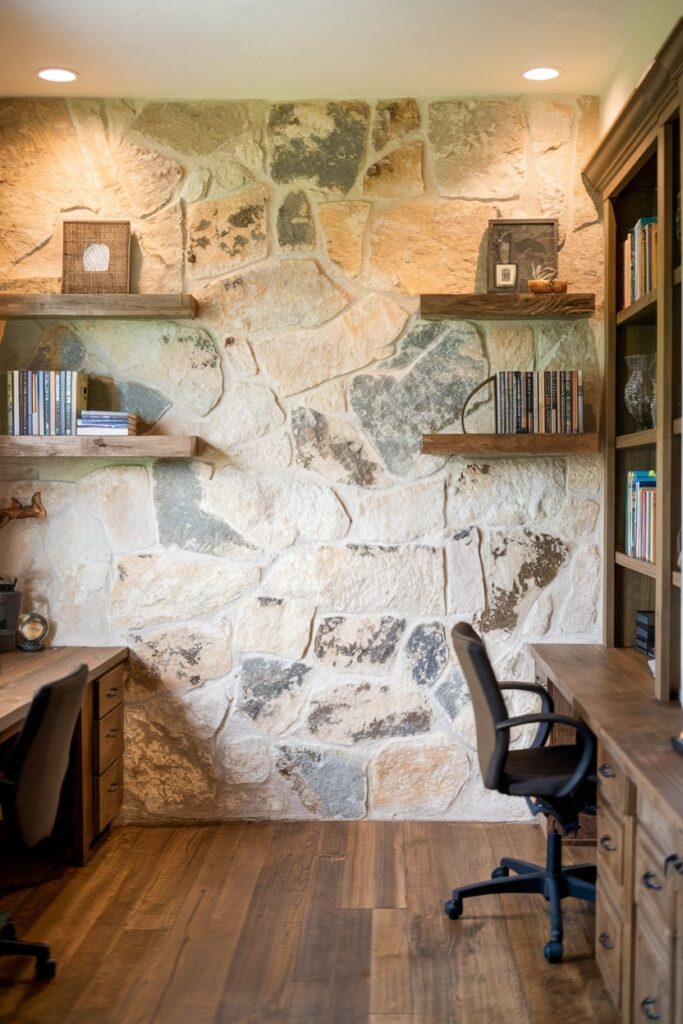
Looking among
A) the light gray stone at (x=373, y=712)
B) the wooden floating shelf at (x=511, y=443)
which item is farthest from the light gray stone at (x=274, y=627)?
the wooden floating shelf at (x=511, y=443)

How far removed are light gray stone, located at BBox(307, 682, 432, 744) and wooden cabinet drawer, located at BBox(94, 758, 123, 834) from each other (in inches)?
30.8

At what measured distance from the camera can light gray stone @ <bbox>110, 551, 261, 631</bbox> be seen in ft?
13.0

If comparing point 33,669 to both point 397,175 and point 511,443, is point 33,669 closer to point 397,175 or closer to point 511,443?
A: point 511,443

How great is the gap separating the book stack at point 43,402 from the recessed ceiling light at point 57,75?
3.55ft

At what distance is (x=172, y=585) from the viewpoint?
156 inches

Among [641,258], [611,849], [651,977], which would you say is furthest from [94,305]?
[651,977]

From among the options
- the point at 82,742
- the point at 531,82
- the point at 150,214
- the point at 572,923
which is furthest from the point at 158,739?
the point at 531,82

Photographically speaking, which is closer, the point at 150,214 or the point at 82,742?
the point at 82,742

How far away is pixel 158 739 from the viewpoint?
157 inches

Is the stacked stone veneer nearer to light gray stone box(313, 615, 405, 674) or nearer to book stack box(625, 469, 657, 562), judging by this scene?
light gray stone box(313, 615, 405, 674)

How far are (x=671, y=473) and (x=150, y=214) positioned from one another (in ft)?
7.35

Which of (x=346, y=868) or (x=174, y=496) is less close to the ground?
(x=174, y=496)

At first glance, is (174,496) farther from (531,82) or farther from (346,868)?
(531,82)

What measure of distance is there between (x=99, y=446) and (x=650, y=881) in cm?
240
